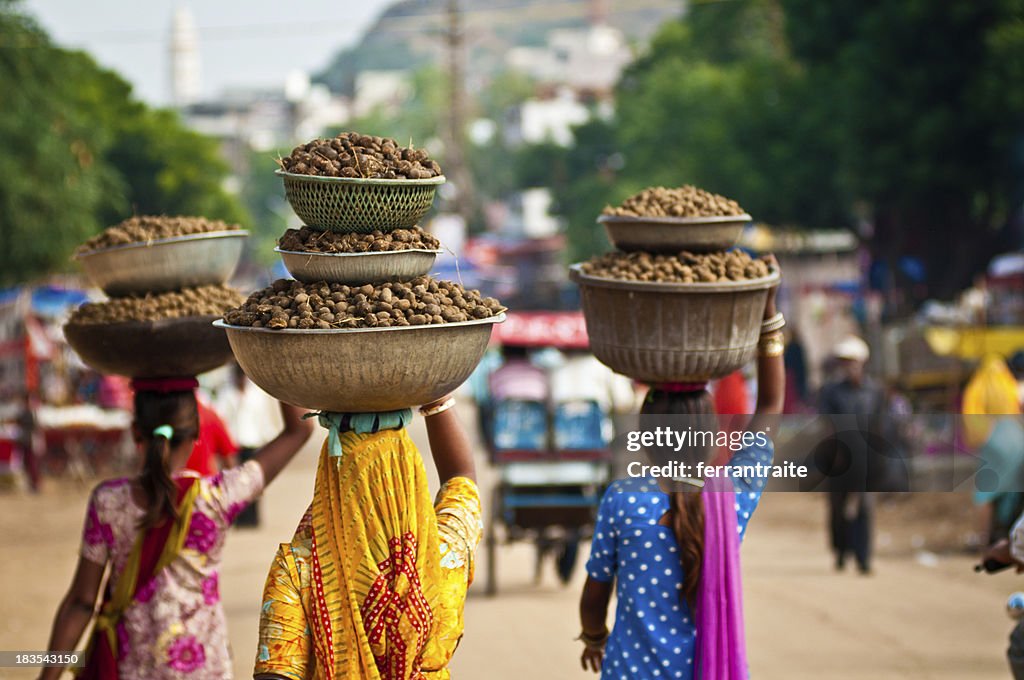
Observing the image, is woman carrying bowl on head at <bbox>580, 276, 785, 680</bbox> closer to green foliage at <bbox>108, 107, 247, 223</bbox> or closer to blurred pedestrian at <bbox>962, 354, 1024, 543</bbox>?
blurred pedestrian at <bbox>962, 354, 1024, 543</bbox>

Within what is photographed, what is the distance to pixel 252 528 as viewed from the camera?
13.5 metres

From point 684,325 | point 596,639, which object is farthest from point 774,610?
point 684,325

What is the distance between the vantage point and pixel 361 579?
9.57 ft

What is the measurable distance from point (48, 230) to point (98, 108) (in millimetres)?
28375

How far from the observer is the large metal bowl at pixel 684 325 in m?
3.72

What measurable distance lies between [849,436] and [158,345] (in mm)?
8463

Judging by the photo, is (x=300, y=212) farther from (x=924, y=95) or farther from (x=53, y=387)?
(x=924, y=95)

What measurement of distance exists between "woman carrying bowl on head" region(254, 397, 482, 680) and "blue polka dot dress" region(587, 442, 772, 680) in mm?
849

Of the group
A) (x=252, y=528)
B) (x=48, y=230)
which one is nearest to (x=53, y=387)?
(x=48, y=230)

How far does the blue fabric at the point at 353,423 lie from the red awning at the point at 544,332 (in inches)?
527

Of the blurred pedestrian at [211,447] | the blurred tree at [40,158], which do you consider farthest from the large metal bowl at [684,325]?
the blurred tree at [40,158]

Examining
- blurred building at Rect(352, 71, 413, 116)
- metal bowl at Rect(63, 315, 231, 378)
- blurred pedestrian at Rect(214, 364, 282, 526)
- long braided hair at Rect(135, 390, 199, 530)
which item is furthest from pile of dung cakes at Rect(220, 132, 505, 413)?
blurred building at Rect(352, 71, 413, 116)

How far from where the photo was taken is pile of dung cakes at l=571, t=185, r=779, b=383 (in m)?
3.73

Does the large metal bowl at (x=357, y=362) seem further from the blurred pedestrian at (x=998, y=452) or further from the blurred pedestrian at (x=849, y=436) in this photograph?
the blurred pedestrian at (x=849, y=436)
